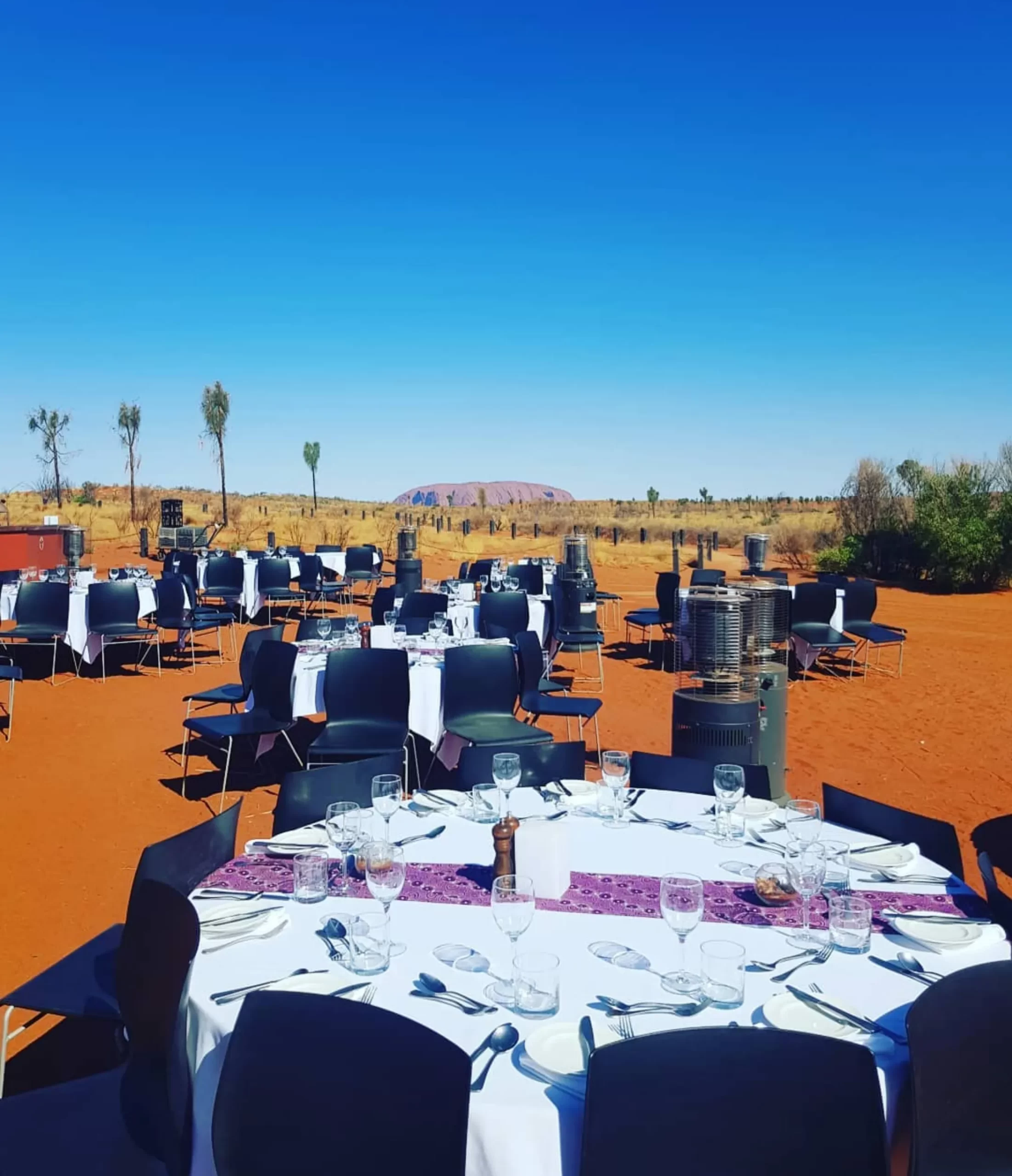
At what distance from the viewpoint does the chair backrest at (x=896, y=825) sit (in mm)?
3027

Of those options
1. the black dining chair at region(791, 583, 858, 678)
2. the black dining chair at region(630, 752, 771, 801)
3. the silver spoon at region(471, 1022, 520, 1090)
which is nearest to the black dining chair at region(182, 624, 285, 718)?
the black dining chair at region(630, 752, 771, 801)

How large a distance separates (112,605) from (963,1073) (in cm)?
976

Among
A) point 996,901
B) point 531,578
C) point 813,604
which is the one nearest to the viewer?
point 996,901

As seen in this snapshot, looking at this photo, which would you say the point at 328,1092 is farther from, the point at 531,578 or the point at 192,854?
the point at 531,578

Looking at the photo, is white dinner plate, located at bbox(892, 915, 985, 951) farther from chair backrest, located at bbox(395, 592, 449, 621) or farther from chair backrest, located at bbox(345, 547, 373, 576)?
chair backrest, located at bbox(345, 547, 373, 576)

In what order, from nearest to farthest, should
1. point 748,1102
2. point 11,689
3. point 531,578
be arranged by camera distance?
point 748,1102
point 11,689
point 531,578

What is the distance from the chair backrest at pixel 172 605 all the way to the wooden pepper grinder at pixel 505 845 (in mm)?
8433

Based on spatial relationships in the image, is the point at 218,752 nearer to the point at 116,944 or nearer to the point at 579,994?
the point at 116,944

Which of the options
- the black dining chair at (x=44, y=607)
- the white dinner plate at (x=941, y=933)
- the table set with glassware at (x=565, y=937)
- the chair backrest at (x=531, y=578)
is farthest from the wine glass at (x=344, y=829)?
the chair backrest at (x=531, y=578)

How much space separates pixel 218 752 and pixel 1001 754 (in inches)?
257

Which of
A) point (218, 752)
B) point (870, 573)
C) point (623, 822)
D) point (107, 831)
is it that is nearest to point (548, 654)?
point (218, 752)

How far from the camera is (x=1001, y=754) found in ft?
25.1

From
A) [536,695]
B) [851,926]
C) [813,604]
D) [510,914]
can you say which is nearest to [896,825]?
[851,926]

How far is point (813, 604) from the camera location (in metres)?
10.5
